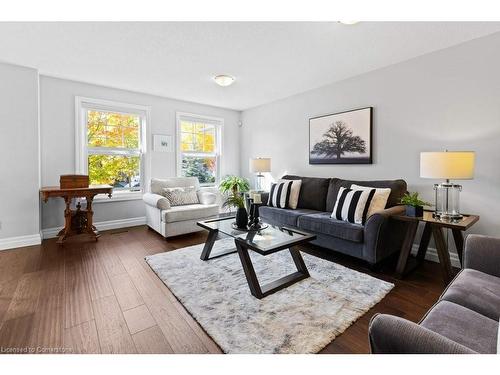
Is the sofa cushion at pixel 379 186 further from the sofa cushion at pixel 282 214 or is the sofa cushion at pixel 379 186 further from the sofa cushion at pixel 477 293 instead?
the sofa cushion at pixel 477 293

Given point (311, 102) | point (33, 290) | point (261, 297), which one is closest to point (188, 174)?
point (311, 102)

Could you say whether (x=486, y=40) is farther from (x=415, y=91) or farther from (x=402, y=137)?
(x=402, y=137)

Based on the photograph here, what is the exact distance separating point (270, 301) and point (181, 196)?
261 cm

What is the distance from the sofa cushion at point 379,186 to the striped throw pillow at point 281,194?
56 cm

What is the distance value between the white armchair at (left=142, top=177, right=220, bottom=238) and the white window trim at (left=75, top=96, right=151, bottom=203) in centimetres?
53

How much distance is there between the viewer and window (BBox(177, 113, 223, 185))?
4.88 meters

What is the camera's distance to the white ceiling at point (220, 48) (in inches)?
88.9

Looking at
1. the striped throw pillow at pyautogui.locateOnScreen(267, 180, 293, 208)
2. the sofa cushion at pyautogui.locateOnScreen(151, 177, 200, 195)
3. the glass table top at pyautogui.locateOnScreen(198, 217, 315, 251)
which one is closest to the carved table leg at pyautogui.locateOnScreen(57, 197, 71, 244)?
the sofa cushion at pyautogui.locateOnScreen(151, 177, 200, 195)

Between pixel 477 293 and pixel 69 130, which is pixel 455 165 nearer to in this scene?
pixel 477 293

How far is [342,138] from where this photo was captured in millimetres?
3611

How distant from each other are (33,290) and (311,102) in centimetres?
414

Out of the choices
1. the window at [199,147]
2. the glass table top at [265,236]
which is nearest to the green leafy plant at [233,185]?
the window at [199,147]

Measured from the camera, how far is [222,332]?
1.58 m

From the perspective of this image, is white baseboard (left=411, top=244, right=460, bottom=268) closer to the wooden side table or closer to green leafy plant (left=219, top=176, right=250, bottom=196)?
the wooden side table
